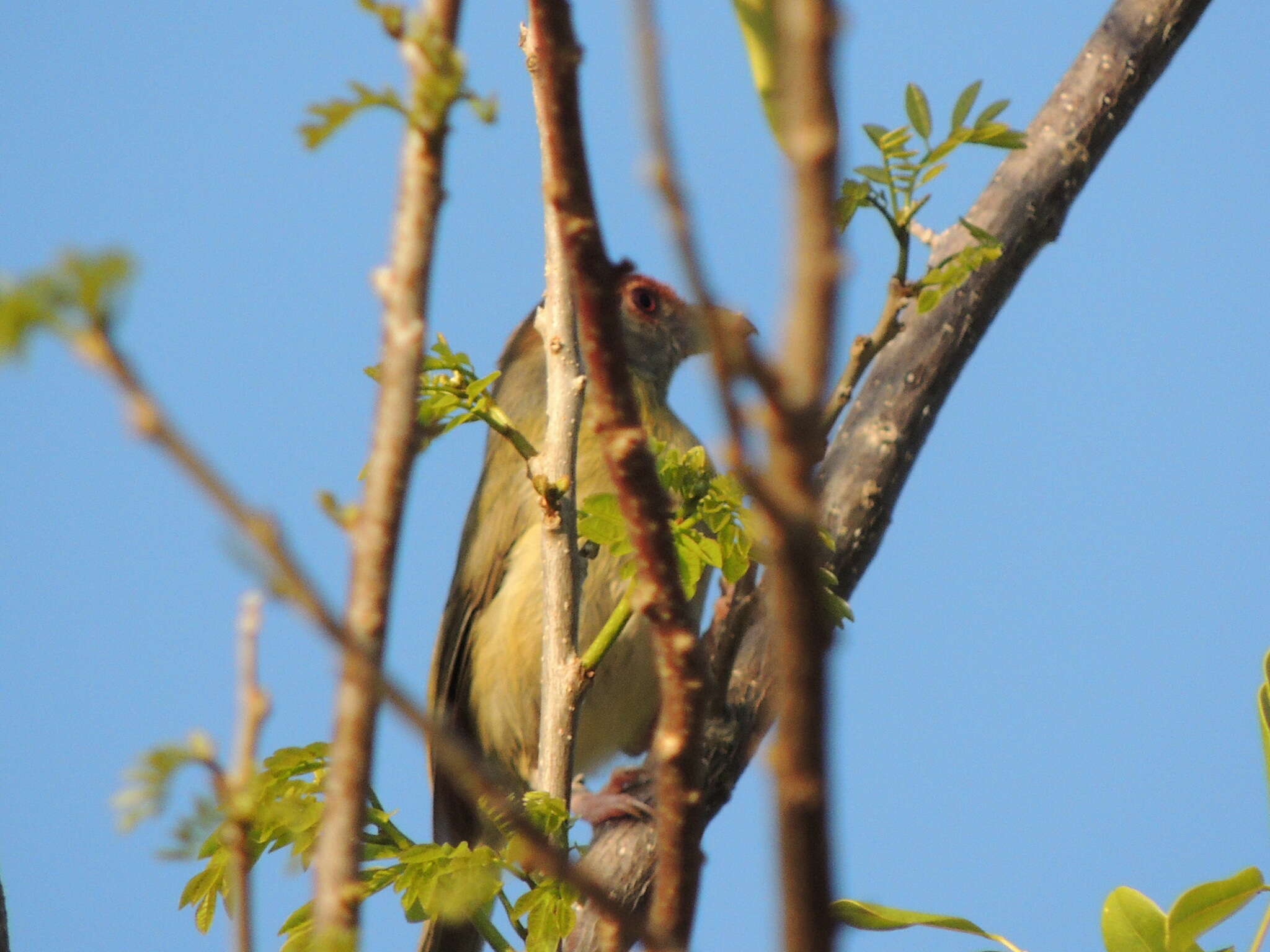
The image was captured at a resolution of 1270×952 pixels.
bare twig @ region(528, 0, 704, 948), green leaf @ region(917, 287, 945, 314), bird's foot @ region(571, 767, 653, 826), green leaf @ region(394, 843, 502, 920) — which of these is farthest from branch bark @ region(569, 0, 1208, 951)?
bare twig @ region(528, 0, 704, 948)

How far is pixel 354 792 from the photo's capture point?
37.7 inches

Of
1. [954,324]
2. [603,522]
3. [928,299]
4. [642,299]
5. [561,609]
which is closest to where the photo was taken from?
[928,299]

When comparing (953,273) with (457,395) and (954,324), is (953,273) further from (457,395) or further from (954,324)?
(954,324)

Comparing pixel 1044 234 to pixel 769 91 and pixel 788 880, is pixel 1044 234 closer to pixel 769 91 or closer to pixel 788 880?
pixel 769 91

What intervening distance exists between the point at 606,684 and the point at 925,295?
9.83 feet

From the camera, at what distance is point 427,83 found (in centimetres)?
103

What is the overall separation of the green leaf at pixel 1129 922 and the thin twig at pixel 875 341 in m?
0.90

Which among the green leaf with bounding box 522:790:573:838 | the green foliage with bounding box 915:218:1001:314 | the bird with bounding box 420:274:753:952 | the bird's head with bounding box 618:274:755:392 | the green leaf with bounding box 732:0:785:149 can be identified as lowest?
the green leaf with bounding box 522:790:573:838

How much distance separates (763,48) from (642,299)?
457 cm

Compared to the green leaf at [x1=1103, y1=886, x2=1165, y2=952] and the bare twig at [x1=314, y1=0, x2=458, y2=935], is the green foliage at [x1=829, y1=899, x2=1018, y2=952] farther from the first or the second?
the bare twig at [x1=314, y1=0, x2=458, y2=935]

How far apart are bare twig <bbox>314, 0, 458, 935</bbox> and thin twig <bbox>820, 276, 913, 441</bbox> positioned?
3.60ft

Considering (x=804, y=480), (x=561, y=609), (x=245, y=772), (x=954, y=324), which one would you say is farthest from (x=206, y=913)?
(x=954, y=324)

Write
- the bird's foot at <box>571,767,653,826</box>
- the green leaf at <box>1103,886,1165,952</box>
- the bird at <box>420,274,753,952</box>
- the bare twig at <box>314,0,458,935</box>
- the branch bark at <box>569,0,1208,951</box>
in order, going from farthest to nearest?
the bird at <box>420,274,753,952</box> < the branch bark at <box>569,0,1208,951</box> < the bird's foot at <box>571,767,653,826</box> < the green leaf at <box>1103,886,1165,952</box> < the bare twig at <box>314,0,458,935</box>

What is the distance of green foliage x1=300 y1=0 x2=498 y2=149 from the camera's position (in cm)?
104
